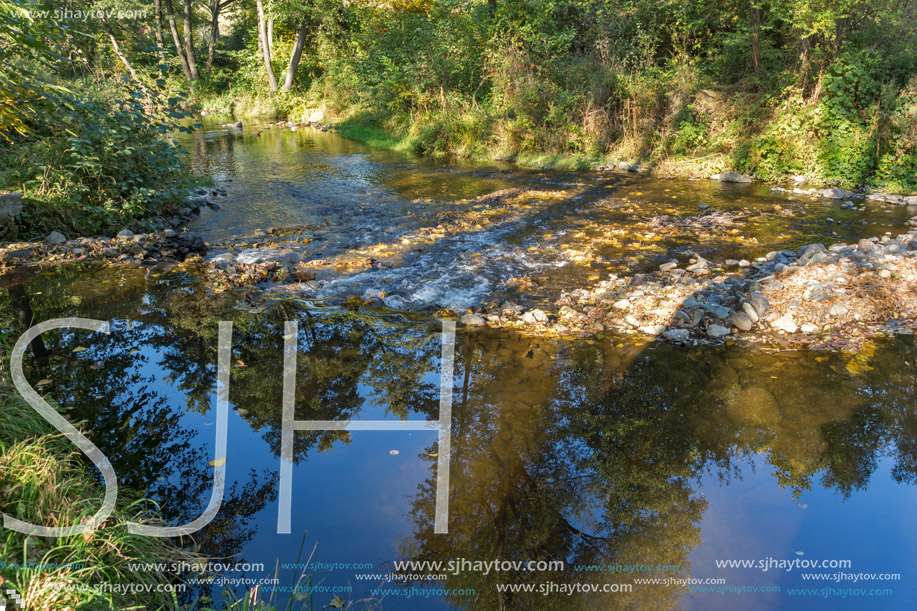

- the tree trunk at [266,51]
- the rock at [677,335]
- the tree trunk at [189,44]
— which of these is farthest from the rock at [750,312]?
the tree trunk at [189,44]

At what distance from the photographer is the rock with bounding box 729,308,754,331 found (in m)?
5.36

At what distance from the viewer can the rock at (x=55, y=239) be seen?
7.42 meters

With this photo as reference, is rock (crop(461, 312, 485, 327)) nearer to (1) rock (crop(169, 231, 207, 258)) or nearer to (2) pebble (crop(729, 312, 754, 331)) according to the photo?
(2) pebble (crop(729, 312, 754, 331))

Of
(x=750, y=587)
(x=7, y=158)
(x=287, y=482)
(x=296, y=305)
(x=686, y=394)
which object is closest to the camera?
(x=750, y=587)

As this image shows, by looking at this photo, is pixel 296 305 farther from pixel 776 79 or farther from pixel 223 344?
pixel 776 79

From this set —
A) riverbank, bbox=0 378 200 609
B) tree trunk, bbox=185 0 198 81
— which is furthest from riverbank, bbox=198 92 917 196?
tree trunk, bbox=185 0 198 81

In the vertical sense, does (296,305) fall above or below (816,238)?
below

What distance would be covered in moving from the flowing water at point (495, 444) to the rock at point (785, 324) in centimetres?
48

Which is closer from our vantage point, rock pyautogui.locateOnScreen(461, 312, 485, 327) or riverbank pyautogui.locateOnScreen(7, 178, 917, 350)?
riverbank pyautogui.locateOnScreen(7, 178, 917, 350)

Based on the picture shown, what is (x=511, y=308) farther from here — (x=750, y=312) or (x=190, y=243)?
(x=190, y=243)

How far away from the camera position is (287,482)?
3.52 m

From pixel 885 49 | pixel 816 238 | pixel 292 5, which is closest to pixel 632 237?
pixel 816 238

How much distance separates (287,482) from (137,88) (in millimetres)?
7582

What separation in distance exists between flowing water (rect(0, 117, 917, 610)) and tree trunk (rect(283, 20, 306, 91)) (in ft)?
77.7
